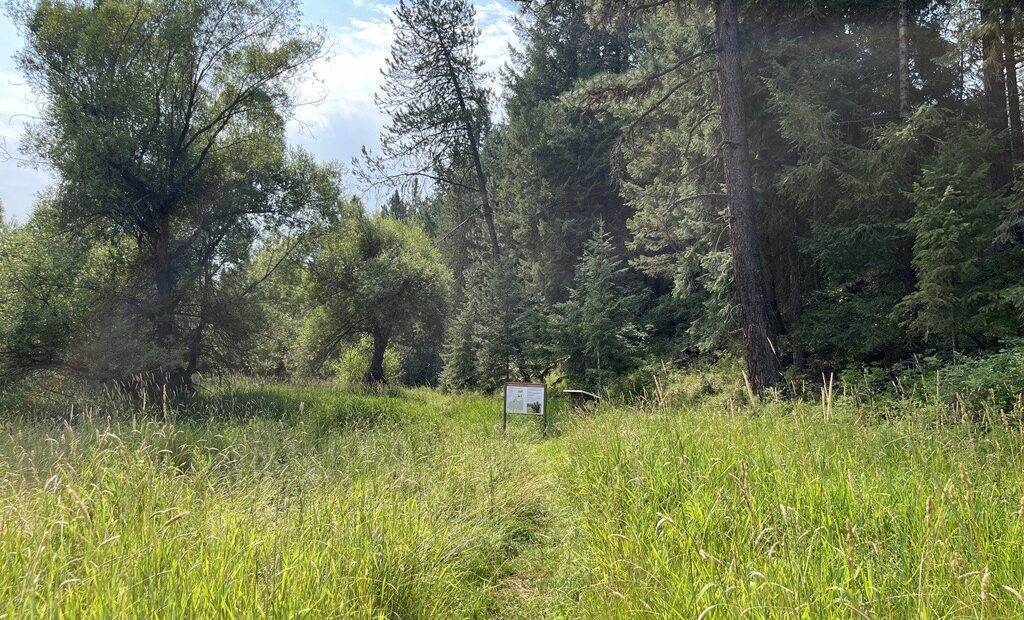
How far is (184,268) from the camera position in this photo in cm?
1433

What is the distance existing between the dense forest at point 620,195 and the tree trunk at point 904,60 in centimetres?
5

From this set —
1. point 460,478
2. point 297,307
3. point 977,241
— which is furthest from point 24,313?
point 977,241

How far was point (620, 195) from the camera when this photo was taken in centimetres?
1473

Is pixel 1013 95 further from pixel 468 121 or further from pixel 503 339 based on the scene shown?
pixel 468 121

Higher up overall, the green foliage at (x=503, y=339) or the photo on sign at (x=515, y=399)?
the green foliage at (x=503, y=339)

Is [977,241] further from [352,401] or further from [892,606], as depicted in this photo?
[352,401]

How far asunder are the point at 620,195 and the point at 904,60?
264 inches

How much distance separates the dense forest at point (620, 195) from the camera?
8.80 metres

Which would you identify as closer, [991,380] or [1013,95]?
[991,380]

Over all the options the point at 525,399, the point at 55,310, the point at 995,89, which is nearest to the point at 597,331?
the point at 525,399

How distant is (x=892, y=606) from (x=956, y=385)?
6231mm

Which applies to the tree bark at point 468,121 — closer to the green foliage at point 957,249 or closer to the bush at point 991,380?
the green foliage at point 957,249

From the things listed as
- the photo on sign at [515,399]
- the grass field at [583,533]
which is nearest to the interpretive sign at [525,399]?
the photo on sign at [515,399]

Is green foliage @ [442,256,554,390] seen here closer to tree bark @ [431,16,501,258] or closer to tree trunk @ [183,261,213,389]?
tree bark @ [431,16,501,258]
